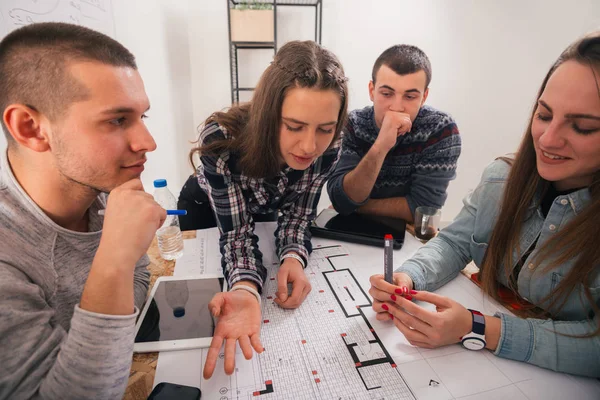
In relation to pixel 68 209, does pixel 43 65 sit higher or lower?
higher

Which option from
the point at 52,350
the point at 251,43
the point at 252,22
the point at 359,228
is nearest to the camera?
the point at 52,350

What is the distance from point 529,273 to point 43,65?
1.14m

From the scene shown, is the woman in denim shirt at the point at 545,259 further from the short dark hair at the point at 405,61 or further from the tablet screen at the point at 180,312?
the short dark hair at the point at 405,61

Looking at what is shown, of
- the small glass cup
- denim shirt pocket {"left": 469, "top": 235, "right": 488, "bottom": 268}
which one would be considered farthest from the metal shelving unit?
denim shirt pocket {"left": 469, "top": 235, "right": 488, "bottom": 268}

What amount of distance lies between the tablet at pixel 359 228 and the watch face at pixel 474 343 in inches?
16.4

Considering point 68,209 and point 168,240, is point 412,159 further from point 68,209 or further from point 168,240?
point 68,209

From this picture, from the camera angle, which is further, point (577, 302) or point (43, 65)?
point (577, 302)

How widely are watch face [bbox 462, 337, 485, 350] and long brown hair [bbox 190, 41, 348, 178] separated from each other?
0.67 m

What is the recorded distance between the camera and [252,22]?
2.25m

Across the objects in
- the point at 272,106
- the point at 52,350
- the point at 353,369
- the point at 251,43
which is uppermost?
the point at 251,43

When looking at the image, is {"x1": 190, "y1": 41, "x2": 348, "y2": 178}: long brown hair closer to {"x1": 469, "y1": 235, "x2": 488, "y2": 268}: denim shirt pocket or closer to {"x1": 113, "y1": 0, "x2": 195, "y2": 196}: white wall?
{"x1": 469, "y1": 235, "x2": 488, "y2": 268}: denim shirt pocket

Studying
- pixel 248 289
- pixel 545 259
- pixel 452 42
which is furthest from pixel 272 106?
pixel 452 42

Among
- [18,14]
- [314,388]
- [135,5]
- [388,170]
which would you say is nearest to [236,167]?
[314,388]

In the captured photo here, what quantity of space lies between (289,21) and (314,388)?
2.52 m
